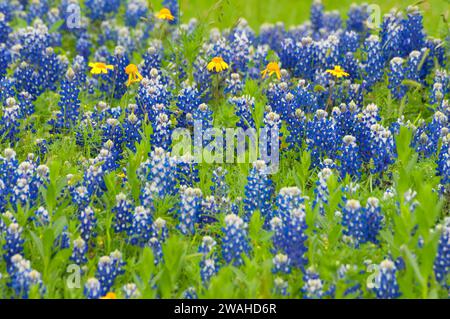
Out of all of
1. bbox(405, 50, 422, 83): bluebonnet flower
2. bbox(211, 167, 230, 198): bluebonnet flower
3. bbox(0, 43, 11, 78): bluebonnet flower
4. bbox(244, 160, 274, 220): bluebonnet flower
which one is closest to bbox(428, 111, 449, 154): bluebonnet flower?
bbox(405, 50, 422, 83): bluebonnet flower

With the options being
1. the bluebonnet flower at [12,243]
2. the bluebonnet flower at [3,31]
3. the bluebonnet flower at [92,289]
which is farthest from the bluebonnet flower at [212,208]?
the bluebonnet flower at [3,31]

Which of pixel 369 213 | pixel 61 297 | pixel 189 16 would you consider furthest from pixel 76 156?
pixel 189 16

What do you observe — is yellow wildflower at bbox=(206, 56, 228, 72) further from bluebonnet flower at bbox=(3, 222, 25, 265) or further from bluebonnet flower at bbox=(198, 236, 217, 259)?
bluebonnet flower at bbox=(3, 222, 25, 265)

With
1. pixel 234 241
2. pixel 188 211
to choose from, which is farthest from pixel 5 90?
pixel 234 241

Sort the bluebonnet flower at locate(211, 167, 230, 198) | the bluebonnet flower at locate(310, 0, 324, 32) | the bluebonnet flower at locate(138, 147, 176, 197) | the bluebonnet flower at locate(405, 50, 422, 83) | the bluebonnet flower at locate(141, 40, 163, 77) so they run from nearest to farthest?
the bluebonnet flower at locate(138, 147, 176, 197) < the bluebonnet flower at locate(211, 167, 230, 198) < the bluebonnet flower at locate(405, 50, 422, 83) < the bluebonnet flower at locate(141, 40, 163, 77) < the bluebonnet flower at locate(310, 0, 324, 32)

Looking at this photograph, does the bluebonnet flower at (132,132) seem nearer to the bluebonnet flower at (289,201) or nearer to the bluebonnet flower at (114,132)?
the bluebonnet flower at (114,132)

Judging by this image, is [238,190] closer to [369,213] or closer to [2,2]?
[369,213]
